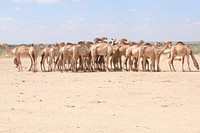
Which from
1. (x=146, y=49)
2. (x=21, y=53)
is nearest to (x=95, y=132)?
(x=146, y=49)

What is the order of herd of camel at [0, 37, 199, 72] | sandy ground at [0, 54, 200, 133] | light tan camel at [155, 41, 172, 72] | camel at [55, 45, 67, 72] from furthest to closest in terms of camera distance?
camel at [55, 45, 67, 72] < herd of camel at [0, 37, 199, 72] < light tan camel at [155, 41, 172, 72] < sandy ground at [0, 54, 200, 133]

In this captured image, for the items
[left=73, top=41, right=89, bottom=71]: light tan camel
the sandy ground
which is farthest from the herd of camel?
the sandy ground

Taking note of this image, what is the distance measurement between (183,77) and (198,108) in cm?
949

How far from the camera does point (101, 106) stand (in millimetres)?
12039

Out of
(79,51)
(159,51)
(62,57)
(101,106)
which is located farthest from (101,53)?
(101,106)

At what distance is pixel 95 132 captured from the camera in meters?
8.72

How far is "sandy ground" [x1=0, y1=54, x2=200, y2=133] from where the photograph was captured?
9.23 metres

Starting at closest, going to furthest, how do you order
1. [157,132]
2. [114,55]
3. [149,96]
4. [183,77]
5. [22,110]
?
1. [157,132]
2. [22,110]
3. [149,96]
4. [183,77]
5. [114,55]

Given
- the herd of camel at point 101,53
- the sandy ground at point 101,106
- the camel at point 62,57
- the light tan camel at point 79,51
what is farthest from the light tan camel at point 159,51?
the sandy ground at point 101,106

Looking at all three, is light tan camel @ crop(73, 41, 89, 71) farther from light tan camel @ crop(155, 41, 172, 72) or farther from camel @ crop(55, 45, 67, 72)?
light tan camel @ crop(155, 41, 172, 72)

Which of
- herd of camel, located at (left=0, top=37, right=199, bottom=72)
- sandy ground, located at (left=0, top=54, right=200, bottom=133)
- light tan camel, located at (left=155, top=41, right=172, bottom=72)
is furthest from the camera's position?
herd of camel, located at (left=0, top=37, right=199, bottom=72)

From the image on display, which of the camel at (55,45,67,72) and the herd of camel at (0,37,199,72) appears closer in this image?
the herd of camel at (0,37,199,72)

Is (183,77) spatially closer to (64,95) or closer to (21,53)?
(64,95)

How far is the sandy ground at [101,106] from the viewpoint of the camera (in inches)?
364
